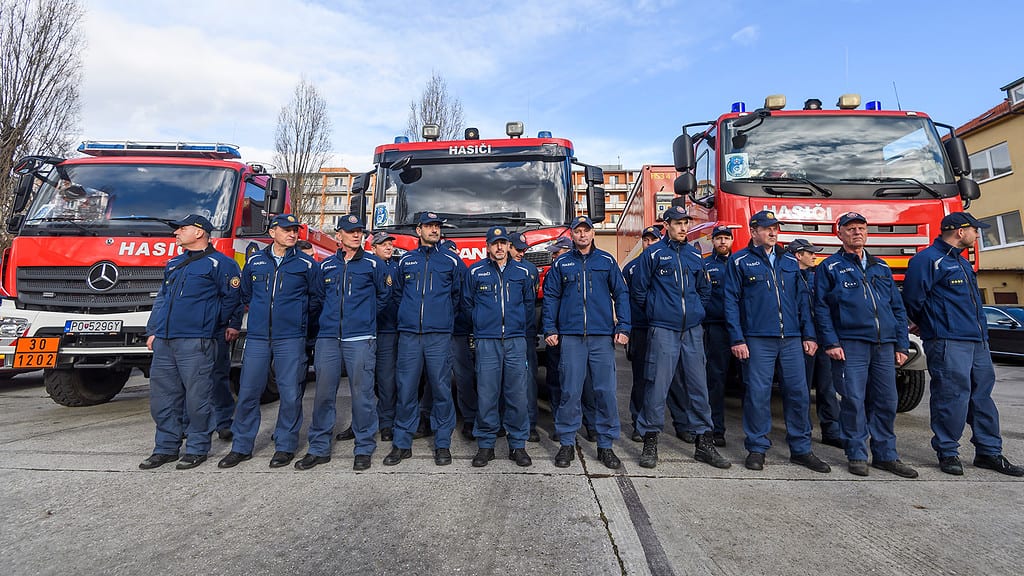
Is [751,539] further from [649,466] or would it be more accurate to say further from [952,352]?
[952,352]

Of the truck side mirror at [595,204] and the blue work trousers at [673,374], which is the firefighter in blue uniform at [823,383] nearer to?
the blue work trousers at [673,374]

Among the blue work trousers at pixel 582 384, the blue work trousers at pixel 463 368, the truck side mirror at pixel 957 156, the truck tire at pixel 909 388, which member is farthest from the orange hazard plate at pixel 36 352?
the truck side mirror at pixel 957 156

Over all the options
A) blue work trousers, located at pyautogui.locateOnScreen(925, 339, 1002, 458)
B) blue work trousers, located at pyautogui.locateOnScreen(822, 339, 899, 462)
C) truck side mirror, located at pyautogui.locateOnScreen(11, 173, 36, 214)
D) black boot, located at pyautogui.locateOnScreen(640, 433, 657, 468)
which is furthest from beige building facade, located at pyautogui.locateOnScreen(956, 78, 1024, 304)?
truck side mirror, located at pyautogui.locateOnScreen(11, 173, 36, 214)

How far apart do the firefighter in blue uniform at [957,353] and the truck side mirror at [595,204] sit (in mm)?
2887

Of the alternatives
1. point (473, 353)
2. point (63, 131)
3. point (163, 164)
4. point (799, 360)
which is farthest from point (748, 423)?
point (63, 131)

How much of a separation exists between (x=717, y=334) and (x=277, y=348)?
369 centimetres

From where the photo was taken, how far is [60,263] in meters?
4.83

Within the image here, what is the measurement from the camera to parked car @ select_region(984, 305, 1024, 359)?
10.1m

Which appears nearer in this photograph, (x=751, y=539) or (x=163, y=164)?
(x=751, y=539)

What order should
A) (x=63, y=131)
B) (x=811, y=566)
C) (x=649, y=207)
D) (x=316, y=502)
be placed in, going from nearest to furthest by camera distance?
1. (x=811, y=566)
2. (x=316, y=502)
3. (x=649, y=207)
4. (x=63, y=131)

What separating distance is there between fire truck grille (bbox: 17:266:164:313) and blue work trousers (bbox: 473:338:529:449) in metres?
3.30

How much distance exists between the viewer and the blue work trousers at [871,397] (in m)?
3.75

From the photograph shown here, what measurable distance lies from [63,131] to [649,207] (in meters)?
14.8

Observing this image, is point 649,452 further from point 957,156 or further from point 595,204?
point 957,156
